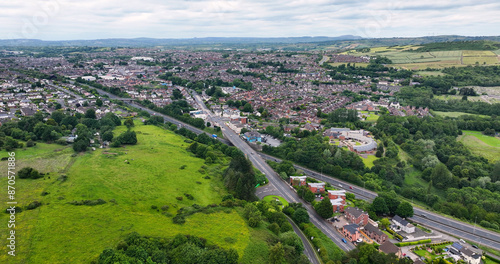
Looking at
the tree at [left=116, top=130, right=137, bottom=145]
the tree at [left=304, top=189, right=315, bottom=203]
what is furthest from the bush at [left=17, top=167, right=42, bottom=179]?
the tree at [left=304, top=189, right=315, bottom=203]

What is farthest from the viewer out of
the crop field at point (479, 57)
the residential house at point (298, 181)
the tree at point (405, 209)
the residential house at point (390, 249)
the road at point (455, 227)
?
the crop field at point (479, 57)

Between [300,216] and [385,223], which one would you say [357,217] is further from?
[300,216]

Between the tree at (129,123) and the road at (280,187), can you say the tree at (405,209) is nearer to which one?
the road at (280,187)

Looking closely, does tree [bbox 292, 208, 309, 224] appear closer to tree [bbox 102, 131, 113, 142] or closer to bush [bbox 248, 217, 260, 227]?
bush [bbox 248, 217, 260, 227]

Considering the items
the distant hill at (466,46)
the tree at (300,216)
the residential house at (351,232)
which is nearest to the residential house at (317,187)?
the tree at (300,216)

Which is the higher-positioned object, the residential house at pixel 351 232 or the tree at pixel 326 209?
the tree at pixel 326 209
